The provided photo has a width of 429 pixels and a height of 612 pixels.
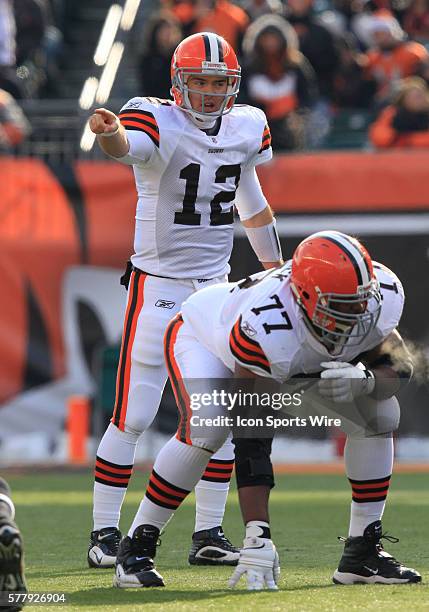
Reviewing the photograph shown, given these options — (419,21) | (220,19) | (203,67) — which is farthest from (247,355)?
(419,21)

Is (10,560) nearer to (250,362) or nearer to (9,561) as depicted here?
(9,561)

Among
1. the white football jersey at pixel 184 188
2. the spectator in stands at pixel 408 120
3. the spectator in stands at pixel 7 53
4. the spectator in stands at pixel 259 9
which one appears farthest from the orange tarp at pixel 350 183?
the white football jersey at pixel 184 188

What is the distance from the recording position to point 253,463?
4500mm

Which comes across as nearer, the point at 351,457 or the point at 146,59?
the point at 351,457

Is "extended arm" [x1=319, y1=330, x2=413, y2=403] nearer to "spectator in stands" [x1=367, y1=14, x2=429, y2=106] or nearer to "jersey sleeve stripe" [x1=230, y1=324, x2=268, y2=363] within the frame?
"jersey sleeve stripe" [x1=230, y1=324, x2=268, y2=363]

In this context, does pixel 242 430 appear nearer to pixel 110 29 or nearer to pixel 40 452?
pixel 40 452

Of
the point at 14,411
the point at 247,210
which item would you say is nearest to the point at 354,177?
the point at 14,411

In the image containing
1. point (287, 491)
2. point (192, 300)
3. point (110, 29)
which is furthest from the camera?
point (110, 29)

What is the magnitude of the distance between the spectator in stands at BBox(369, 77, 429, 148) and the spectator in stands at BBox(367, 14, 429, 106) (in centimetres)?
95

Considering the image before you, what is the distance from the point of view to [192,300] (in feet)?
16.1

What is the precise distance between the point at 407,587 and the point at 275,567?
45 centimetres

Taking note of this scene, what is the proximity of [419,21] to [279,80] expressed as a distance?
222cm

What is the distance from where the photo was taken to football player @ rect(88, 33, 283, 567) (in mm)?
5598

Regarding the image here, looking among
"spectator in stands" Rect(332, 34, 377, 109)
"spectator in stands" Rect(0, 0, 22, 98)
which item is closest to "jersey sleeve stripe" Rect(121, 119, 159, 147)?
"spectator in stands" Rect(0, 0, 22, 98)
